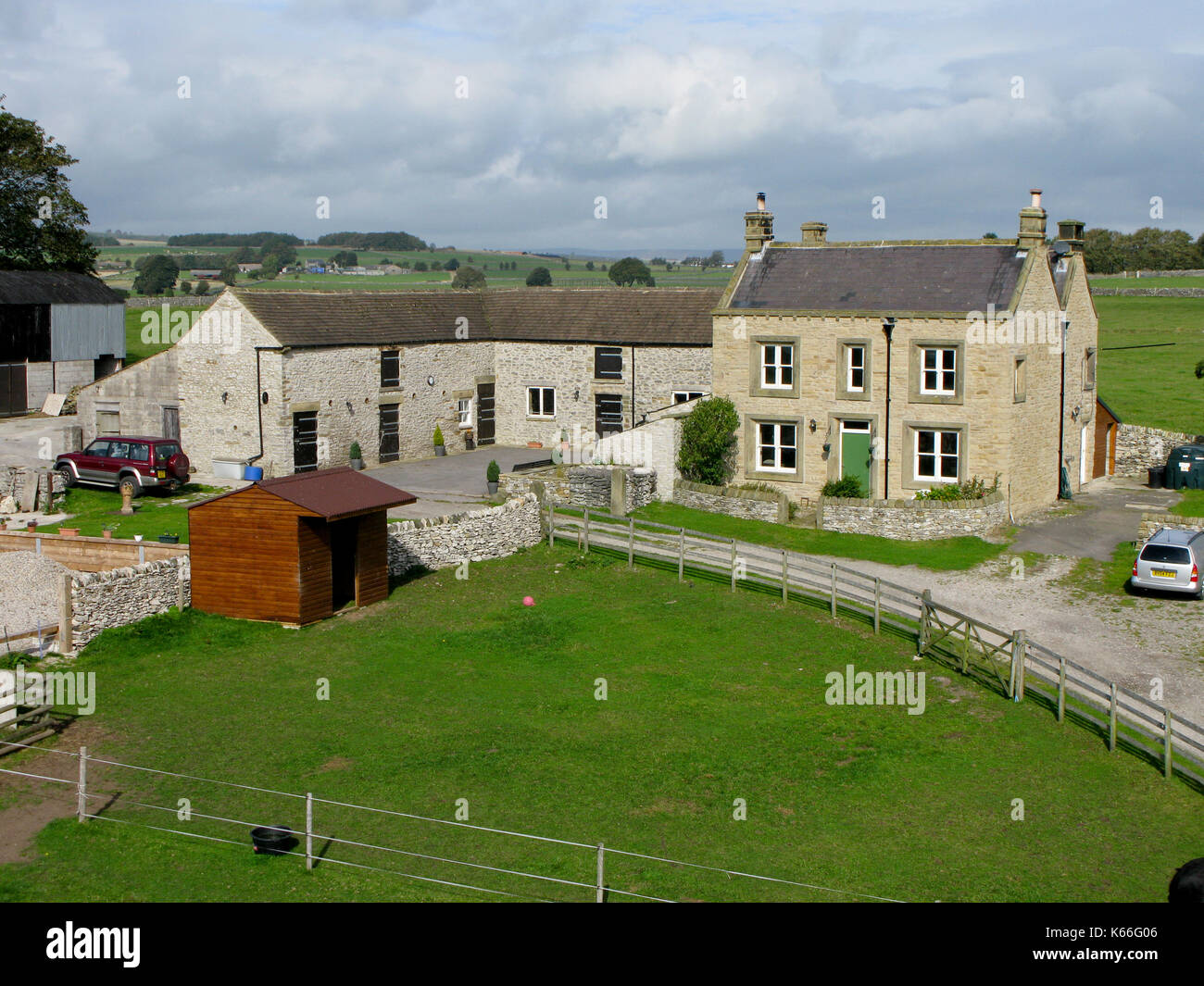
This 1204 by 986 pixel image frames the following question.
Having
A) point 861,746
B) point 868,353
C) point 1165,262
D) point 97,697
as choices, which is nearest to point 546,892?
point 861,746

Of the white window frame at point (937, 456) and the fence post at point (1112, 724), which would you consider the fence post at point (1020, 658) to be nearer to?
the fence post at point (1112, 724)

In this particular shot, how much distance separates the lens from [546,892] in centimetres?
1566

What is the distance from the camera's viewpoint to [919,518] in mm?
35125

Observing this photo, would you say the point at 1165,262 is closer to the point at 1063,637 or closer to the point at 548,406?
the point at 548,406

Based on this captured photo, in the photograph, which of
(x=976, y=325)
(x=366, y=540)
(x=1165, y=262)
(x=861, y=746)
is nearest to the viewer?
(x=861, y=746)

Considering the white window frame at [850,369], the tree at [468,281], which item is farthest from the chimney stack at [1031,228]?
the tree at [468,281]

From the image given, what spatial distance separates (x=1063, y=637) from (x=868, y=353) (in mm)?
13944

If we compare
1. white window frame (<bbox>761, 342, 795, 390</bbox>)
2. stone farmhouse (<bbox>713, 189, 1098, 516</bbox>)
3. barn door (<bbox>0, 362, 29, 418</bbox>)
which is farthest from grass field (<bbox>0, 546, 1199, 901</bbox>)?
barn door (<bbox>0, 362, 29, 418</bbox>)

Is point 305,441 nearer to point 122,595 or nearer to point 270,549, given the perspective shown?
point 270,549

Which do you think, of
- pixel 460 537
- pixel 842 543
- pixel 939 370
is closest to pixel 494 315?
pixel 939 370

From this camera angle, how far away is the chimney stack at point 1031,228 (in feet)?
122

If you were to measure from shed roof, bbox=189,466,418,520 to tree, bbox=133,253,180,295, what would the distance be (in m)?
86.8

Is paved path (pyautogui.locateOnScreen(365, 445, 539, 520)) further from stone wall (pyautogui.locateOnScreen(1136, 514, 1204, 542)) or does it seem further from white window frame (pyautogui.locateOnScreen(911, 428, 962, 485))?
stone wall (pyautogui.locateOnScreen(1136, 514, 1204, 542))

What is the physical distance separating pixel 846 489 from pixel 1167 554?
10395mm
